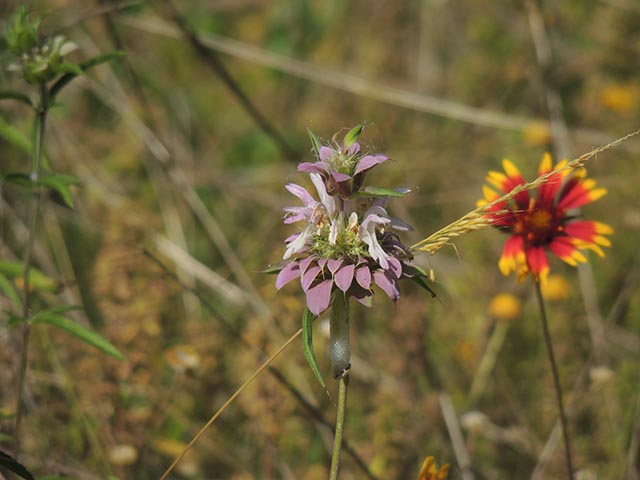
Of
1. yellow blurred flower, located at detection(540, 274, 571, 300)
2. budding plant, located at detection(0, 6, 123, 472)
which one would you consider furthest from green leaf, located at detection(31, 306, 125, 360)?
yellow blurred flower, located at detection(540, 274, 571, 300)

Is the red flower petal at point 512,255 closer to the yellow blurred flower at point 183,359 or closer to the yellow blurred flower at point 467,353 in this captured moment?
the yellow blurred flower at point 183,359

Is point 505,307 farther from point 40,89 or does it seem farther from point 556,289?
point 40,89

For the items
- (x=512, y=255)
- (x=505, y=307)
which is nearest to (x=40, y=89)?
(x=512, y=255)

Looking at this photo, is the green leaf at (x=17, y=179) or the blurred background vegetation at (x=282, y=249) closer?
the green leaf at (x=17, y=179)

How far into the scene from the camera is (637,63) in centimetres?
388

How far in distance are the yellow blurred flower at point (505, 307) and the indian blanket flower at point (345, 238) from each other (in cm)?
140

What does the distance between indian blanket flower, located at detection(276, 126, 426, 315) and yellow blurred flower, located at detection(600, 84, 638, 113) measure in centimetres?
284

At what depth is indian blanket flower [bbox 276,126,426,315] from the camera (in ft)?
3.99

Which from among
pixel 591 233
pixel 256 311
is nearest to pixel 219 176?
pixel 256 311

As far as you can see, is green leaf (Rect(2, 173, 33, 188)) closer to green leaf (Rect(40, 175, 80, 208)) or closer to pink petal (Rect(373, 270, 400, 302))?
green leaf (Rect(40, 175, 80, 208))

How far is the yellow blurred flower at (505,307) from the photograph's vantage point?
2631 mm

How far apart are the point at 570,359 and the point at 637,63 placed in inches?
76.4

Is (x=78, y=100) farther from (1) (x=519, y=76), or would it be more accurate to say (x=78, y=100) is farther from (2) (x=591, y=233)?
(2) (x=591, y=233)

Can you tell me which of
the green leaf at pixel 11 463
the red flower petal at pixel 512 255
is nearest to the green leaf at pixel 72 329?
the green leaf at pixel 11 463
